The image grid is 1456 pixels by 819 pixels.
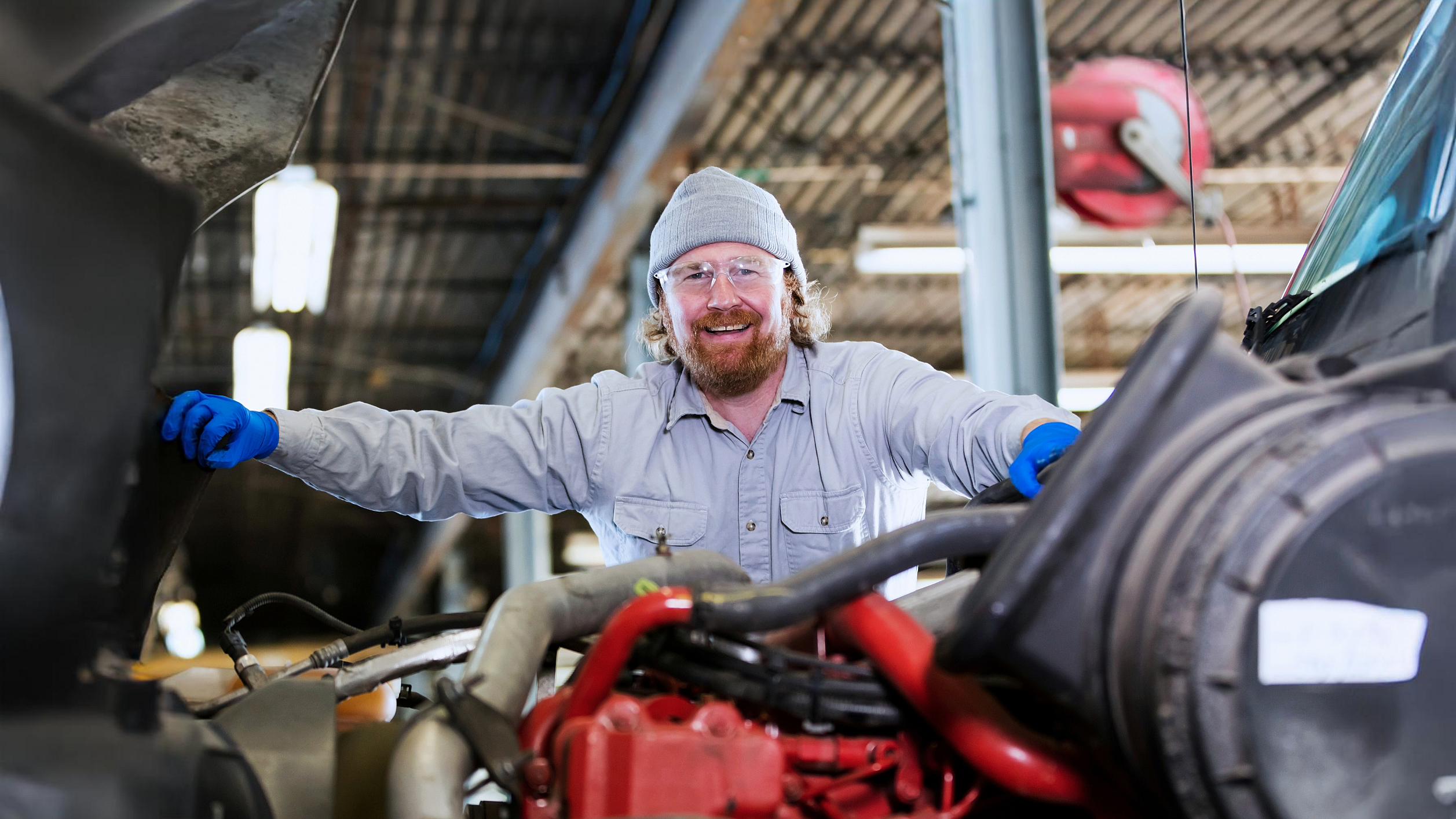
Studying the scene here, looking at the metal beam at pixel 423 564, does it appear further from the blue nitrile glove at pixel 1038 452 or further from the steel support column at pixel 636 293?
the blue nitrile glove at pixel 1038 452

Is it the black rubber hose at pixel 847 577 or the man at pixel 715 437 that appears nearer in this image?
the black rubber hose at pixel 847 577

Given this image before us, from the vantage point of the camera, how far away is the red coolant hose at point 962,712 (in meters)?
1.03

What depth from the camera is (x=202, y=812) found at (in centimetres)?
101

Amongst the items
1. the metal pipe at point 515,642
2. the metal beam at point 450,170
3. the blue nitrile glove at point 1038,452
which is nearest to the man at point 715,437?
the blue nitrile glove at point 1038,452

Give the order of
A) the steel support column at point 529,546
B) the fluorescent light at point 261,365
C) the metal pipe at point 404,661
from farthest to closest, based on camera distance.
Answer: the steel support column at point 529,546 < the fluorescent light at point 261,365 < the metal pipe at point 404,661

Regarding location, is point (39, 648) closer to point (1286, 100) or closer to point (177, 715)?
point (177, 715)

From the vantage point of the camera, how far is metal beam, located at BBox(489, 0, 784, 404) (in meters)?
5.09

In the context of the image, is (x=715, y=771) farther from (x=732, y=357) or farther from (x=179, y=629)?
(x=179, y=629)

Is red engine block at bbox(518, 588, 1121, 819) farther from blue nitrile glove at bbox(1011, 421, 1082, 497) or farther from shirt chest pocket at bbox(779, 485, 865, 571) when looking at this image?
shirt chest pocket at bbox(779, 485, 865, 571)

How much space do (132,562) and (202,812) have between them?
0.89 ft

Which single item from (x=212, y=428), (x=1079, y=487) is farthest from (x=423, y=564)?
(x=1079, y=487)

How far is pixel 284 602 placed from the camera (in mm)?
1765

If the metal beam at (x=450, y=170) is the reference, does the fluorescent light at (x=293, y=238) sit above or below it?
below

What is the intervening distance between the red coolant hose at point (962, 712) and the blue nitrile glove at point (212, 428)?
874 mm
